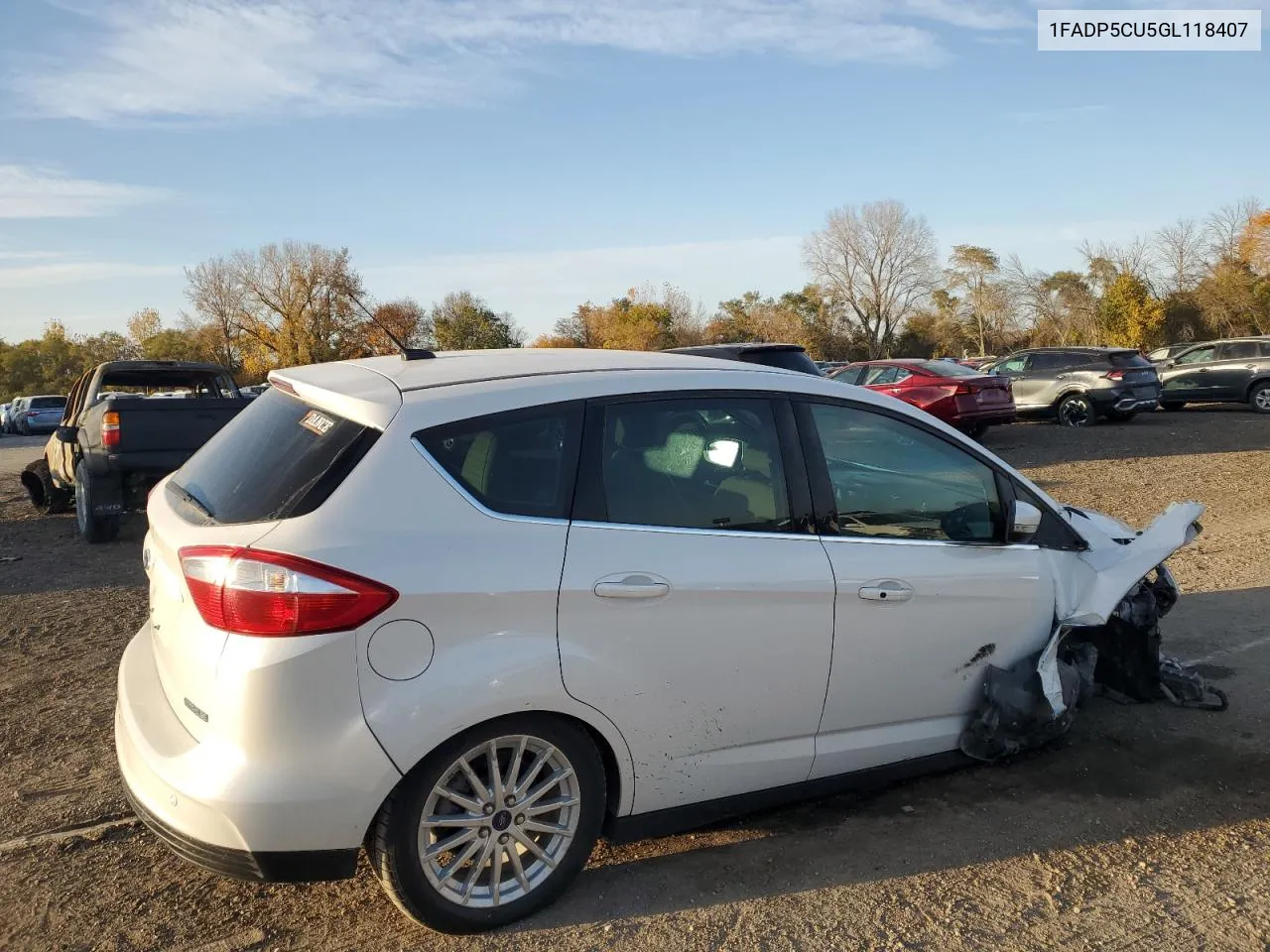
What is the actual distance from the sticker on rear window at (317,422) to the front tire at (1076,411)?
19.2m

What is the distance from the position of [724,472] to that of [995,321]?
74.7m

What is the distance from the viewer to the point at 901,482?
12.5ft

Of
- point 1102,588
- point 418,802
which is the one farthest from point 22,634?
point 1102,588

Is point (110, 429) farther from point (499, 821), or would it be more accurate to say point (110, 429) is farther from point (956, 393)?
Result: point (956, 393)

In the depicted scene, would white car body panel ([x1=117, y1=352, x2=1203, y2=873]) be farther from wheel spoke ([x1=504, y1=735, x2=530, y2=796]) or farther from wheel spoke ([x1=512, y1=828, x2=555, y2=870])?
wheel spoke ([x1=512, y1=828, x2=555, y2=870])

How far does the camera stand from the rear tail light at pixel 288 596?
8.83 feet

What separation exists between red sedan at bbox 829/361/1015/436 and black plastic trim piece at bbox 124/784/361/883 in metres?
14.5

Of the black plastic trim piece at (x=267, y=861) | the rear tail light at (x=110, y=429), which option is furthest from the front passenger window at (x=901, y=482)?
the rear tail light at (x=110, y=429)

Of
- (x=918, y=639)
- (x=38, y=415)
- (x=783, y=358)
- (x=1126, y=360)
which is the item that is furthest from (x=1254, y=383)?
(x=38, y=415)

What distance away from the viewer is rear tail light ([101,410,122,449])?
9.51 meters

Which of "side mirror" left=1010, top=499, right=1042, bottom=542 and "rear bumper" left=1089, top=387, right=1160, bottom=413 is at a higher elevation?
"side mirror" left=1010, top=499, right=1042, bottom=542

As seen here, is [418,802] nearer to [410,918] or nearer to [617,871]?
[410,918]

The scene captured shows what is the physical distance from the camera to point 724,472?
135 inches

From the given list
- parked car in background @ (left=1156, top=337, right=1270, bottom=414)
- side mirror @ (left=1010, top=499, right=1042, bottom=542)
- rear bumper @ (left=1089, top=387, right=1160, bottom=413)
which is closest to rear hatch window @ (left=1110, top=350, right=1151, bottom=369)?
rear bumper @ (left=1089, top=387, right=1160, bottom=413)
